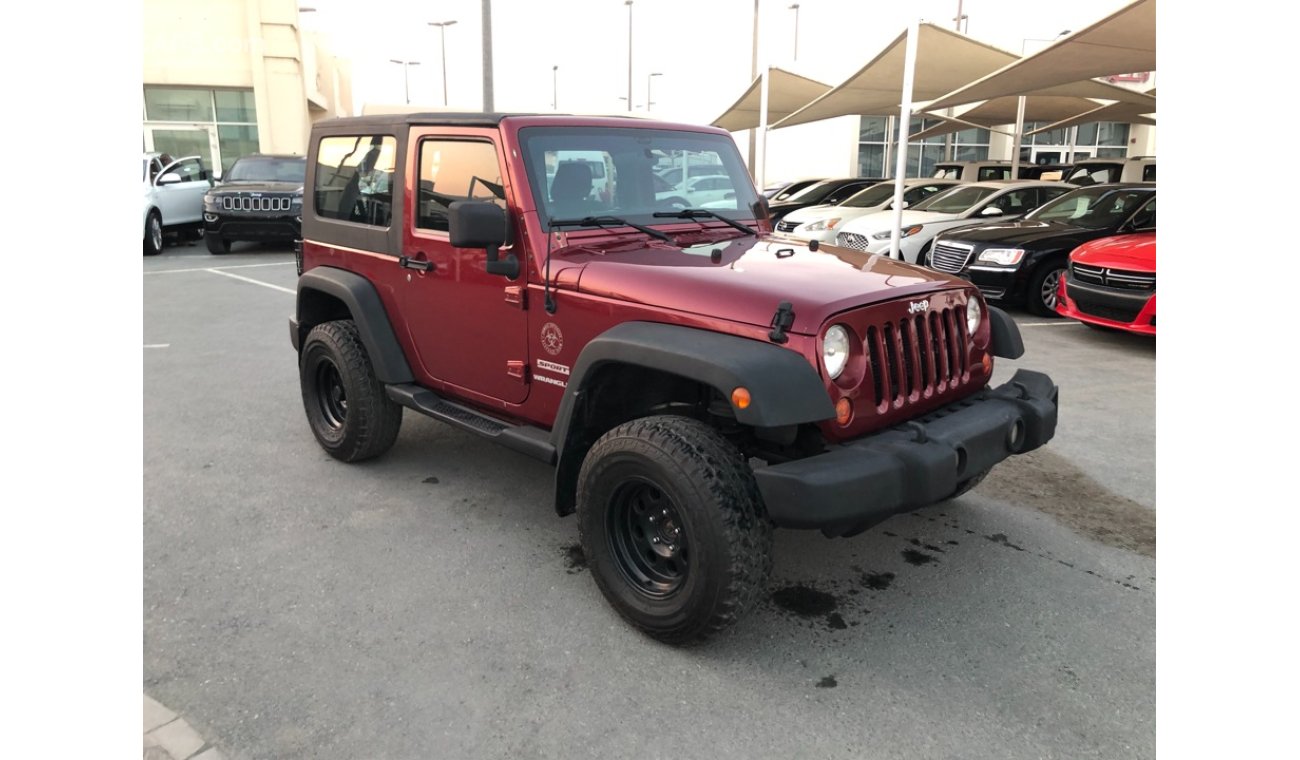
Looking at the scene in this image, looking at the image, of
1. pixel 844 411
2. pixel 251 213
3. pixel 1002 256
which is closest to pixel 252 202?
pixel 251 213

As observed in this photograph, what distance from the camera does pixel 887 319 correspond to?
308 centimetres

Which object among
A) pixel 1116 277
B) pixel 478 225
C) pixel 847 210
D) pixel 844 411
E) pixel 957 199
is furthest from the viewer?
pixel 847 210

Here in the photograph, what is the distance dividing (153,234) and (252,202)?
1883 mm

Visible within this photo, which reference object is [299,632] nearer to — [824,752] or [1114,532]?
[824,752]

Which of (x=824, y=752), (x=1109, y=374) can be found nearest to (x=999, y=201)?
(x=1109, y=374)

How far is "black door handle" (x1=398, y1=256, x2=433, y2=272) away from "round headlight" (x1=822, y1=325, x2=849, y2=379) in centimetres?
206

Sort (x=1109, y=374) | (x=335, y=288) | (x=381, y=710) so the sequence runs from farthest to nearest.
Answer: (x=1109, y=374)
(x=335, y=288)
(x=381, y=710)

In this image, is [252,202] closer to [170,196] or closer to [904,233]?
[170,196]

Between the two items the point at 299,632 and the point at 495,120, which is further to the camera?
the point at 495,120

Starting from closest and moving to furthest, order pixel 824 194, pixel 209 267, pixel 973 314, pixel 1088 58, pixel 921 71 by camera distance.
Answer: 1. pixel 973 314
2. pixel 1088 58
3. pixel 209 267
4. pixel 921 71
5. pixel 824 194

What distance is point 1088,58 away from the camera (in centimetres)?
1149
